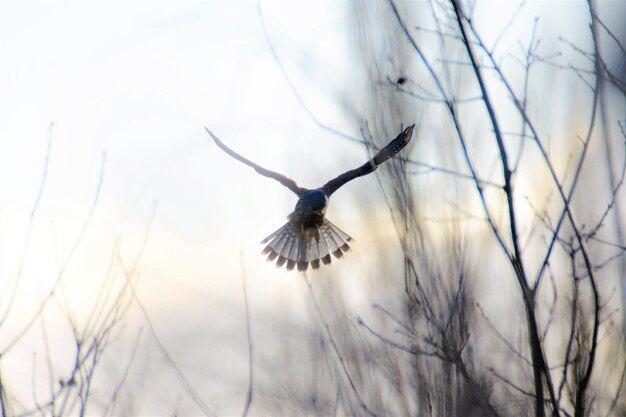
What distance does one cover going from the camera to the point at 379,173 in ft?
17.0

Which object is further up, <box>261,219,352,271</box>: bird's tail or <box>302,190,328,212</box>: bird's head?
<box>261,219,352,271</box>: bird's tail

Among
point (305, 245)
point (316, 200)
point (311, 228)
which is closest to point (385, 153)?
point (316, 200)

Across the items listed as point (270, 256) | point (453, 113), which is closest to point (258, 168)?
point (453, 113)

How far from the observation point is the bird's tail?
471 cm

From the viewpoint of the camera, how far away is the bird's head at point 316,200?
160 inches

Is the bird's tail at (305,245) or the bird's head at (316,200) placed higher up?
the bird's tail at (305,245)

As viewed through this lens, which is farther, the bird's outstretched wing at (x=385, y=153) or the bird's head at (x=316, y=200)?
the bird's head at (x=316, y=200)

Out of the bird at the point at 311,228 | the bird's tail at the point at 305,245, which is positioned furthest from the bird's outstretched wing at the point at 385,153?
the bird's tail at the point at 305,245

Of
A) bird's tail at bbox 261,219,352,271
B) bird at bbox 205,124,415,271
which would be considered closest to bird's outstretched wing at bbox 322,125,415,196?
bird at bbox 205,124,415,271

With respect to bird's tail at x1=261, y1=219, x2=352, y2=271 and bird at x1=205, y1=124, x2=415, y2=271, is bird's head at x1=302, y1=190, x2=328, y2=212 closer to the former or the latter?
bird at x1=205, y1=124, x2=415, y2=271

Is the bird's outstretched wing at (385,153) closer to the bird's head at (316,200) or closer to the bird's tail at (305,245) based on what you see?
the bird's head at (316,200)

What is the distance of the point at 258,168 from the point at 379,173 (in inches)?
60.1

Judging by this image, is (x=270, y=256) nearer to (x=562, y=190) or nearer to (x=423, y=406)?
(x=423, y=406)

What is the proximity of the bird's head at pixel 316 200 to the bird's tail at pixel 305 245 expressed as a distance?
47 centimetres
